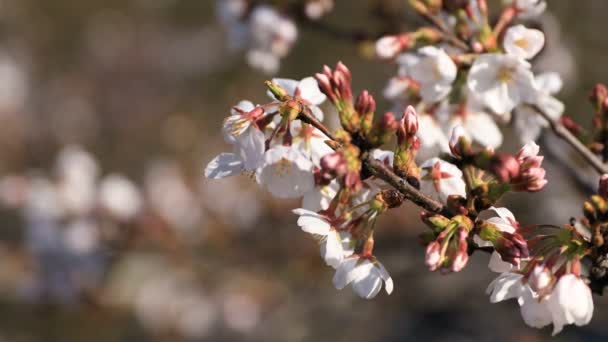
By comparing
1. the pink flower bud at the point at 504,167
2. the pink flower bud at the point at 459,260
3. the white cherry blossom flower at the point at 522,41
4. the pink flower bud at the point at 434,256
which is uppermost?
the white cherry blossom flower at the point at 522,41

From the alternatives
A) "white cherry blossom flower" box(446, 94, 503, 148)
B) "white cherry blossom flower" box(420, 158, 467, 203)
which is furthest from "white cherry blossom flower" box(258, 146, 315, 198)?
"white cherry blossom flower" box(446, 94, 503, 148)

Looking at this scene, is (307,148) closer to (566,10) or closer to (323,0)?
(323,0)

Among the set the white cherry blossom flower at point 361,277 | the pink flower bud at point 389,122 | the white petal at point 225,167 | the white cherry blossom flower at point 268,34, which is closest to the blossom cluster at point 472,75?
the pink flower bud at point 389,122

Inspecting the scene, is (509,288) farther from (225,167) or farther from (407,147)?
(225,167)

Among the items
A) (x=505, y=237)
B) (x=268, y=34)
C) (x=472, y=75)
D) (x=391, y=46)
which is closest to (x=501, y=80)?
(x=472, y=75)

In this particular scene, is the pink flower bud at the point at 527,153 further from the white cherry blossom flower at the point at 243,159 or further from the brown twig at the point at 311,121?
the white cherry blossom flower at the point at 243,159

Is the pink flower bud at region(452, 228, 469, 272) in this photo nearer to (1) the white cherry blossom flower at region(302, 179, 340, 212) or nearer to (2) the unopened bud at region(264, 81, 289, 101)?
(1) the white cherry blossom flower at region(302, 179, 340, 212)

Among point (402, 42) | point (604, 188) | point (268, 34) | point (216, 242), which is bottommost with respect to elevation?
point (604, 188)
